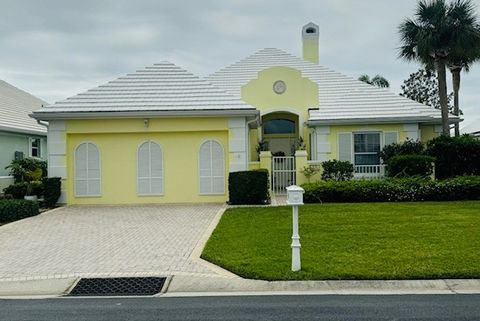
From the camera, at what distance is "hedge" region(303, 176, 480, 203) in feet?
57.6

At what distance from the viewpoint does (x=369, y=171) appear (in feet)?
73.3

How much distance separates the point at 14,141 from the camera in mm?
25578

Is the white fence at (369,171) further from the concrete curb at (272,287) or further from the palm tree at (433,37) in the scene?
the concrete curb at (272,287)

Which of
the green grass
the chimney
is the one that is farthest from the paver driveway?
the chimney

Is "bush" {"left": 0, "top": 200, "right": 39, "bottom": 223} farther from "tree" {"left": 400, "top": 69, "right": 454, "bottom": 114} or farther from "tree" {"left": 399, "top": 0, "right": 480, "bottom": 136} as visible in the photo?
"tree" {"left": 400, "top": 69, "right": 454, "bottom": 114}

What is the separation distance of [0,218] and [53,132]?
184 inches

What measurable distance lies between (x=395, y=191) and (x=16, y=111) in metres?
20.7

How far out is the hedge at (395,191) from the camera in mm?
17562

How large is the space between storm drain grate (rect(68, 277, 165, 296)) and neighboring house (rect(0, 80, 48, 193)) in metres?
16.5

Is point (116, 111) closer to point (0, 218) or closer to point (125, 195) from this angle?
point (125, 195)

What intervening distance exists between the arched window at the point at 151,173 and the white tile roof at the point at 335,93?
A: 7.59m

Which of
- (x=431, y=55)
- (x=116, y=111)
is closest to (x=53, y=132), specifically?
(x=116, y=111)

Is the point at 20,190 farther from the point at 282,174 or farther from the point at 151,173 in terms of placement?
the point at 282,174

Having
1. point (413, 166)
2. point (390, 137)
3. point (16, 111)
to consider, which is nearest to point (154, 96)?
point (413, 166)
